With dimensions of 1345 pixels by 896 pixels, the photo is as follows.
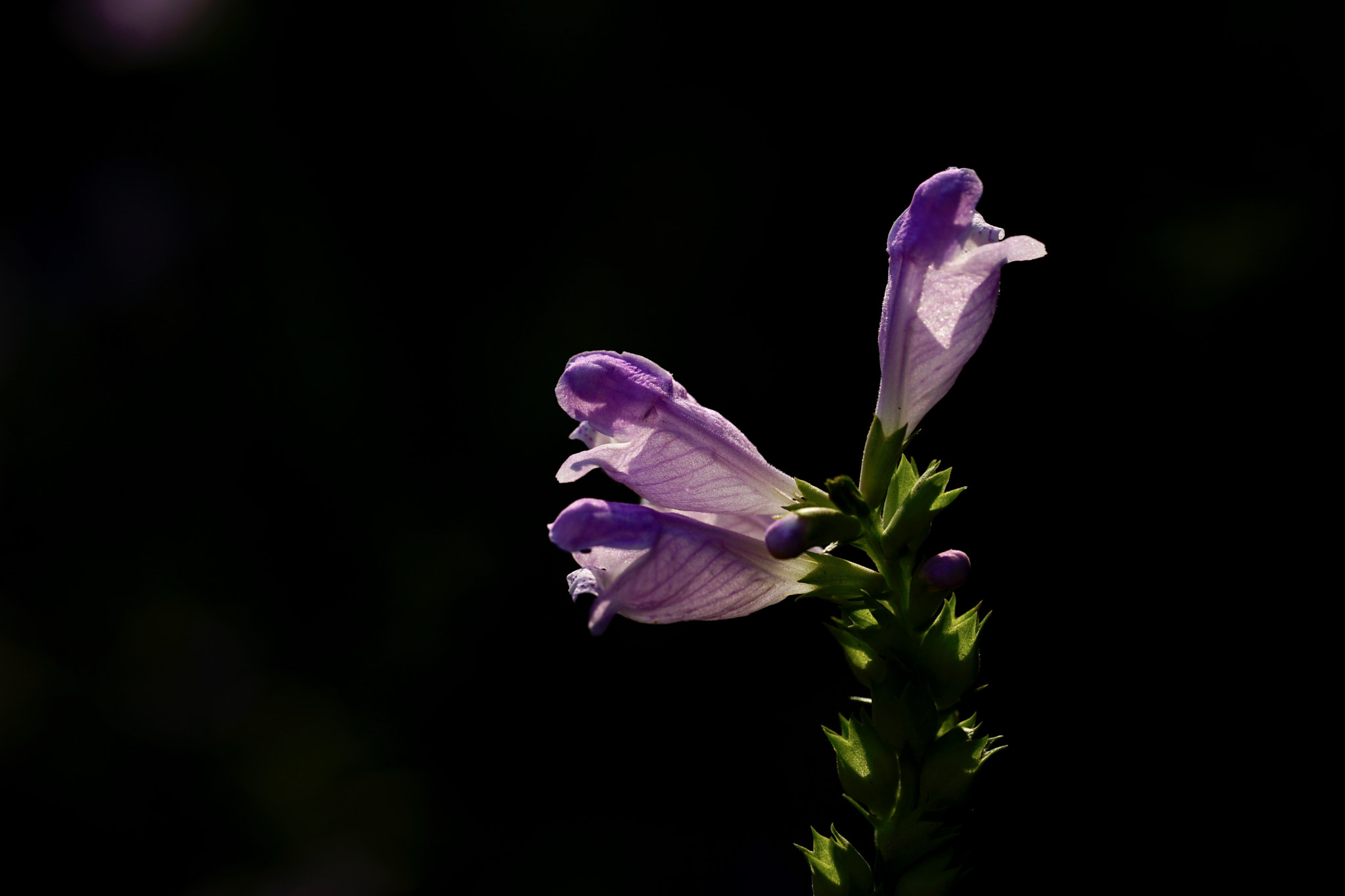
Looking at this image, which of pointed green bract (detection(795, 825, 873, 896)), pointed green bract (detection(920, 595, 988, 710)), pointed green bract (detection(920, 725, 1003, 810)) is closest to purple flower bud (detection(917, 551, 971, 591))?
pointed green bract (detection(920, 595, 988, 710))

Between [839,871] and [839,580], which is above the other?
[839,580]

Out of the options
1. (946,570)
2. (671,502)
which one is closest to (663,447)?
(671,502)

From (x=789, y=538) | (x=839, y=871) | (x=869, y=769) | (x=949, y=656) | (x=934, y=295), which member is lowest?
(x=839, y=871)

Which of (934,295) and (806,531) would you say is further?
(934,295)

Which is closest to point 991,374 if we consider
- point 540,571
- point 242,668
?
point 540,571

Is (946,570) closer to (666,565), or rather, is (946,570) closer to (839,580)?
(839,580)

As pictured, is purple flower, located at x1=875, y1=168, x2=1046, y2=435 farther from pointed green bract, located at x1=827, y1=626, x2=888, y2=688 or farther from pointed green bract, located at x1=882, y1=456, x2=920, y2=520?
pointed green bract, located at x1=827, y1=626, x2=888, y2=688
